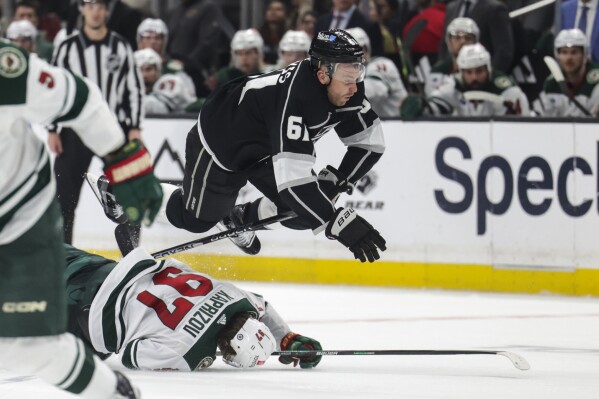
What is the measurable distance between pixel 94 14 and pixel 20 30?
208 cm

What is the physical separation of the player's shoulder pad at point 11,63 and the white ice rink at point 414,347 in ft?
4.41

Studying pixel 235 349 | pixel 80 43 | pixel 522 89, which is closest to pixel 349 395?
pixel 235 349

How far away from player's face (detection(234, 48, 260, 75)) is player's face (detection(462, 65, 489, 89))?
1.43 meters

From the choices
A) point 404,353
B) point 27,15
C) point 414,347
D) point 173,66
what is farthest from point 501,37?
point 404,353

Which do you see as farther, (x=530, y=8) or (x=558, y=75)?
(x=530, y=8)

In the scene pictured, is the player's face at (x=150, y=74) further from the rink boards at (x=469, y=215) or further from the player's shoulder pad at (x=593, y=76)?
the player's shoulder pad at (x=593, y=76)

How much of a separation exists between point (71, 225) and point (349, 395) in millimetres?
3499

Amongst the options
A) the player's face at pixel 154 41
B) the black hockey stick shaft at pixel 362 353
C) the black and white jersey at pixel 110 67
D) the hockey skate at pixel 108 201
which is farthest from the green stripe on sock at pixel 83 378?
the player's face at pixel 154 41

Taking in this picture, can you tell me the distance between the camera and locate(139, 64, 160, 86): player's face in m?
9.20

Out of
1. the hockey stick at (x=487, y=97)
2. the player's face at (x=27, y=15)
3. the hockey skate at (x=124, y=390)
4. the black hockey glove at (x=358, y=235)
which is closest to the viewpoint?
the hockey skate at (x=124, y=390)

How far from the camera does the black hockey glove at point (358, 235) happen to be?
208 inches

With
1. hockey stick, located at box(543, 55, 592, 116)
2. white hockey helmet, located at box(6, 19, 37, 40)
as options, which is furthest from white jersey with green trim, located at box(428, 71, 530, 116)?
white hockey helmet, located at box(6, 19, 37, 40)

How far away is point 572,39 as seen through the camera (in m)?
7.97

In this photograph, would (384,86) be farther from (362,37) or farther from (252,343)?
(252,343)
